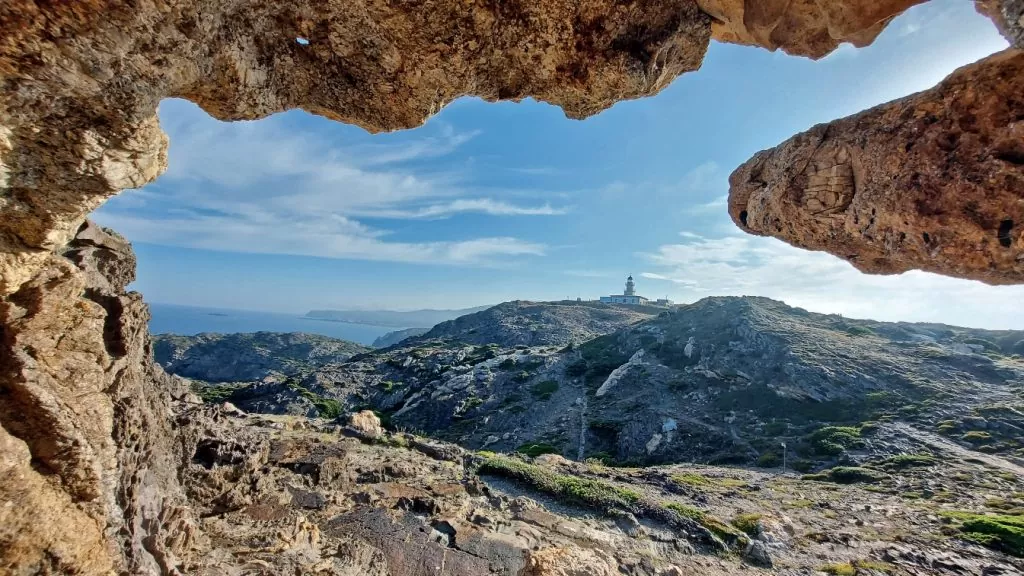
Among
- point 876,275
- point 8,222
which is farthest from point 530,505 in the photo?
point 8,222

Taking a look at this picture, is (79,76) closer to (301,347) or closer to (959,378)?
(959,378)

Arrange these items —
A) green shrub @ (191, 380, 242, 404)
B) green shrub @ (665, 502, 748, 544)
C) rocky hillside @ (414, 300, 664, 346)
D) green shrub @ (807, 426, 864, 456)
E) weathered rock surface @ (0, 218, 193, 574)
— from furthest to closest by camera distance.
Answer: rocky hillside @ (414, 300, 664, 346)
green shrub @ (191, 380, 242, 404)
green shrub @ (807, 426, 864, 456)
green shrub @ (665, 502, 748, 544)
weathered rock surface @ (0, 218, 193, 574)

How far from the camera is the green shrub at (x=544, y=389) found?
147ft

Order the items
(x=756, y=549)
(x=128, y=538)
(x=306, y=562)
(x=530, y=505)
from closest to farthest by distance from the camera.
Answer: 1. (x=128, y=538)
2. (x=306, y=562)
3. (x=756, y=549)
4. (x=530, y=505)

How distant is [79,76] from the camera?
13.1ft

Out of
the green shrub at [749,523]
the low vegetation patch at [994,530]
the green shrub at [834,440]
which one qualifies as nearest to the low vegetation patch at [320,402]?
the green shrub at [749,523]

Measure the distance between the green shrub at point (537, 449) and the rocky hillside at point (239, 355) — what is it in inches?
2240

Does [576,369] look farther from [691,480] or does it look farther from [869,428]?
[691,480]

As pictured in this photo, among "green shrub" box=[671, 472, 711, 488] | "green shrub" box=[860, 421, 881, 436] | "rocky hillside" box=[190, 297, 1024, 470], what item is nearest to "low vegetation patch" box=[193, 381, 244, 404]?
"rocky hillside" box=[190, 297, 1024, 470]

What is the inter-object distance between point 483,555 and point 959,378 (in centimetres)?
5602

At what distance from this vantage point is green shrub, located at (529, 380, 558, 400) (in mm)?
44719

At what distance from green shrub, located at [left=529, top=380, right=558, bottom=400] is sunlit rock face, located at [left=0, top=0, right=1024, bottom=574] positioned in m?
38.4

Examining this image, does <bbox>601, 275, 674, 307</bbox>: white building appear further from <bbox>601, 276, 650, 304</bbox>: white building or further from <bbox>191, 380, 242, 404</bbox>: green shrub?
<bbox>191, 380, 242, 404</bbox>: green shrub

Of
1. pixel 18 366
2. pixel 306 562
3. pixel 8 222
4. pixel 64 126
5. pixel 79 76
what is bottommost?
pixel 306 562
